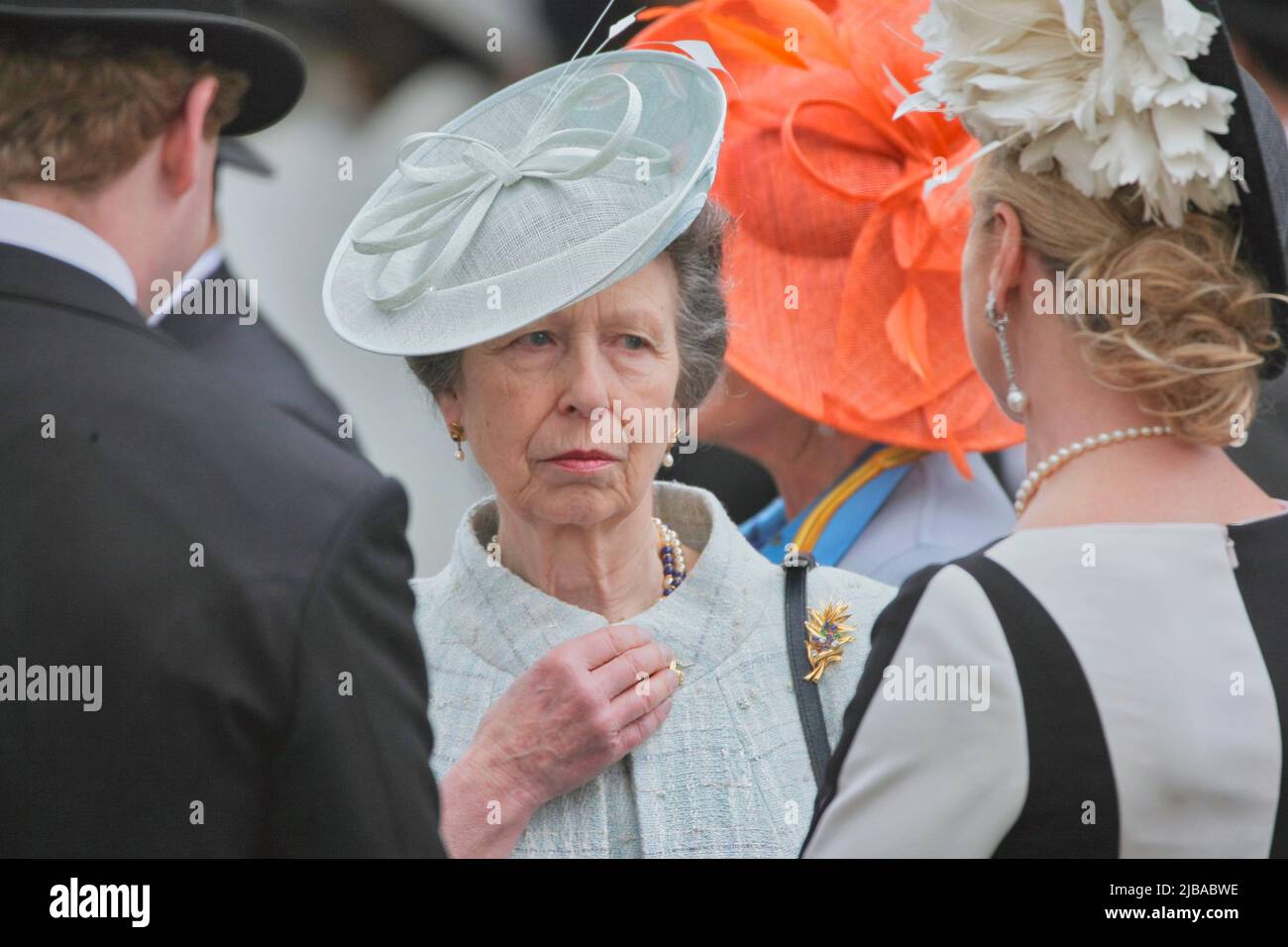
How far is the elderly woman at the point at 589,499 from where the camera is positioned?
7.06ft

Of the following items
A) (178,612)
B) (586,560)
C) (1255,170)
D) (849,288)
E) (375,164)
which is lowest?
(178,612)

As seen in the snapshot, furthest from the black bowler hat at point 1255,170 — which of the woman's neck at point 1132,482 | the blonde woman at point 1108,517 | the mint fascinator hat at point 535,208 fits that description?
the mint fascinator hat at point 535,208

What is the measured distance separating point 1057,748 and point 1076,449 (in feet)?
1.18

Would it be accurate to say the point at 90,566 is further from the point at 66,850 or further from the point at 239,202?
the point at 239,202

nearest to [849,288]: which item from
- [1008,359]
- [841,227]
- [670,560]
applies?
[841,227]

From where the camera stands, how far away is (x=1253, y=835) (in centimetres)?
167

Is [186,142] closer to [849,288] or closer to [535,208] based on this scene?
[535,208]

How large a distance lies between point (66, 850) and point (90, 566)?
13.9 inches

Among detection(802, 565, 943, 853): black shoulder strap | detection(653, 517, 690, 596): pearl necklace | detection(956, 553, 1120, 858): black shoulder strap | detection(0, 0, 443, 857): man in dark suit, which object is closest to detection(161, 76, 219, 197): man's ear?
detection(0, 0, 443, 857): man in dark suit

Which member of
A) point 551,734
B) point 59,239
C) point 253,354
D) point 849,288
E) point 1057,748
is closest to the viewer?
point 1057,748

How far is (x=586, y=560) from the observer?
2.33 m

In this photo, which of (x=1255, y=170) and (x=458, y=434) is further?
(x=458, y=434)

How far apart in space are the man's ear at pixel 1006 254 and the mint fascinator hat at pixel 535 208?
0.51 metres
